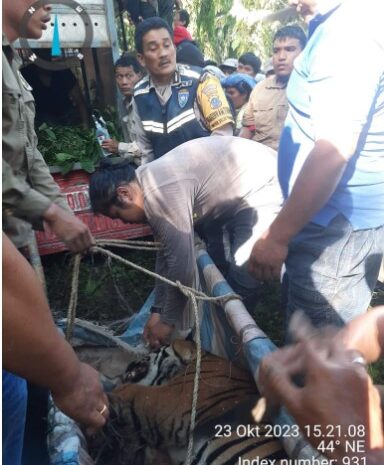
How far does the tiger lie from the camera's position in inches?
71.1

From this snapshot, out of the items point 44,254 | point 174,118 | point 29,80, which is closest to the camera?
point 174,118

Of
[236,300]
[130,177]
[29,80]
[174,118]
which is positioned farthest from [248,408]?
[29,80]

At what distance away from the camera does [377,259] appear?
178 centimetres

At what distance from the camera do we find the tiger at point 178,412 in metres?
1.81

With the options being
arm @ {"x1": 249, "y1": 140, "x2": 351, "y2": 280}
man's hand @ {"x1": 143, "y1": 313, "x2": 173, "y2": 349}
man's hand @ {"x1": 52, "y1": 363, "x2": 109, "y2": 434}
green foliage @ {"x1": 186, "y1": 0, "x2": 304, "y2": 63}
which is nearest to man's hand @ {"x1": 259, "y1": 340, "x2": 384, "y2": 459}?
man's hand @ {"x1": 52, "y1": 363, "x2": 109, "y2": 434}

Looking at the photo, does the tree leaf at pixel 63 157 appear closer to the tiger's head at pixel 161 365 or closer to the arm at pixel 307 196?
the tiger's head at pixel 161 365

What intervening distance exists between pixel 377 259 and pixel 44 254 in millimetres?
3090

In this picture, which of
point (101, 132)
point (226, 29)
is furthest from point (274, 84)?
point (226, 29)

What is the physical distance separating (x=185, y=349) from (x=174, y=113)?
1.74 m

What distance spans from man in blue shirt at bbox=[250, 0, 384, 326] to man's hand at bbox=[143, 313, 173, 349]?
0.76 m

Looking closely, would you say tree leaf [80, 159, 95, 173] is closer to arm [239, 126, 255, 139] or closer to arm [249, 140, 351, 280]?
arm [239, 126, 255, 139]

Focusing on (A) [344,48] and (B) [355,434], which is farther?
(A) [344,48]

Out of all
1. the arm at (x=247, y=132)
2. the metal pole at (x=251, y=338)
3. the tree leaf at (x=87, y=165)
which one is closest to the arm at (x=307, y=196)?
the metal pole at (x=251, y=338)

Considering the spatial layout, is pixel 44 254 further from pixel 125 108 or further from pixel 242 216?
pixel 242 216
